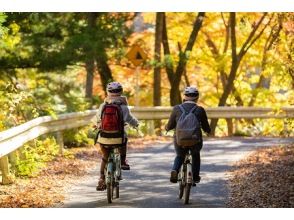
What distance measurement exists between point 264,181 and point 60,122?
4775 mm

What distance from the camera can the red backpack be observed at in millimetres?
9805

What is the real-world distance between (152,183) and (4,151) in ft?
8.36

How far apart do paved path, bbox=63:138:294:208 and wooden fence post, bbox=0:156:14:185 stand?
1004mm

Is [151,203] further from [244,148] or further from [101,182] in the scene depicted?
[244,148]

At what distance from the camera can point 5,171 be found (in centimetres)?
1113

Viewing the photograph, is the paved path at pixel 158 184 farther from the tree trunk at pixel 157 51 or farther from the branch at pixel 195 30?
the branch at pixel 195 30

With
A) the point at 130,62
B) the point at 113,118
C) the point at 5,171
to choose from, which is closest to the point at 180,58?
the point at 130,62

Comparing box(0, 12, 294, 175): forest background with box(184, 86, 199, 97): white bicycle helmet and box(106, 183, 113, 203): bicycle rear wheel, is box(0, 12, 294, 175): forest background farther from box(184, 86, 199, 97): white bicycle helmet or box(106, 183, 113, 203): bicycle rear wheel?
box(184, 86, 199, 97): white bicycle helmet

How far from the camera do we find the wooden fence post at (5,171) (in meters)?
11.1

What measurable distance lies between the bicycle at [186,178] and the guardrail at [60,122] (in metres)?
2.50

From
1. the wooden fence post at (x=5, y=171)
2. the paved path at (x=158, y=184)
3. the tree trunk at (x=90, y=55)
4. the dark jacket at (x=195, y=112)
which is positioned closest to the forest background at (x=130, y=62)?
the tree trunk at (x=90, y=55)

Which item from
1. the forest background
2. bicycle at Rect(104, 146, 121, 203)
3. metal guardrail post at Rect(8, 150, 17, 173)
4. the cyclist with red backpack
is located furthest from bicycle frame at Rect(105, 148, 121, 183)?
metal guardrail post at Rect(8, 150, 17, 173)

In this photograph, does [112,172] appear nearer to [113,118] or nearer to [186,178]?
[113,118]
